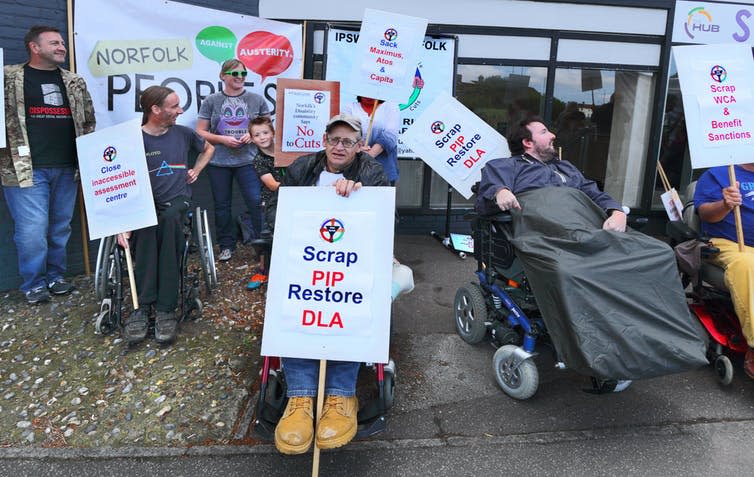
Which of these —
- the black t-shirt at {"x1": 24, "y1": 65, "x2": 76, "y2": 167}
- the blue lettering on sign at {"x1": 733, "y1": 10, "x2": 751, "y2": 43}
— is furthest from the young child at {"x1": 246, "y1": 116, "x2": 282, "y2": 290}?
the blue lettering on sign at {"x1": 733, "y1": 10, "x2": 751, "y2": 43}

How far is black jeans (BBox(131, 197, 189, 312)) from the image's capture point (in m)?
3.61

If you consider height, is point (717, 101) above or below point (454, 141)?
above

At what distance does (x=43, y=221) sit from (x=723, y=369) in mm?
4871

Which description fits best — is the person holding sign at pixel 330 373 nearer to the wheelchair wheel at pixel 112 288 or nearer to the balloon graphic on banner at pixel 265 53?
the wheelchair wheel at pixel 112 288

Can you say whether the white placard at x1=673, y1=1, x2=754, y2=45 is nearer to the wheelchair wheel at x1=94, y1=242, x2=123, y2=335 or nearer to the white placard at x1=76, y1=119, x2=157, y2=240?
the white placard at x1=76, y1=119, x2=157, y2=240

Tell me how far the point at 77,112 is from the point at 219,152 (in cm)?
124

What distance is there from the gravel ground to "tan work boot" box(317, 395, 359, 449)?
2.03ft

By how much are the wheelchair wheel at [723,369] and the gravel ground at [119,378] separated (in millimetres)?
2807

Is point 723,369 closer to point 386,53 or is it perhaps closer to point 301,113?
point 386,53

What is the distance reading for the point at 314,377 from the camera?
255 cm

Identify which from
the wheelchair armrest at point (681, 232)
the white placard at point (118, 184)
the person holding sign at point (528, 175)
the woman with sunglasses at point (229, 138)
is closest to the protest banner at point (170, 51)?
the woman with sunglasses at point (229, 138)

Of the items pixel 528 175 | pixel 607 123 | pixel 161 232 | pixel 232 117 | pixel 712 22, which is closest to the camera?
pixel 528 175

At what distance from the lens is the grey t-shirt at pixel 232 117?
16.3ft

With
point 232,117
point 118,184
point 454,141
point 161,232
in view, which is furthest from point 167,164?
point 454,141
